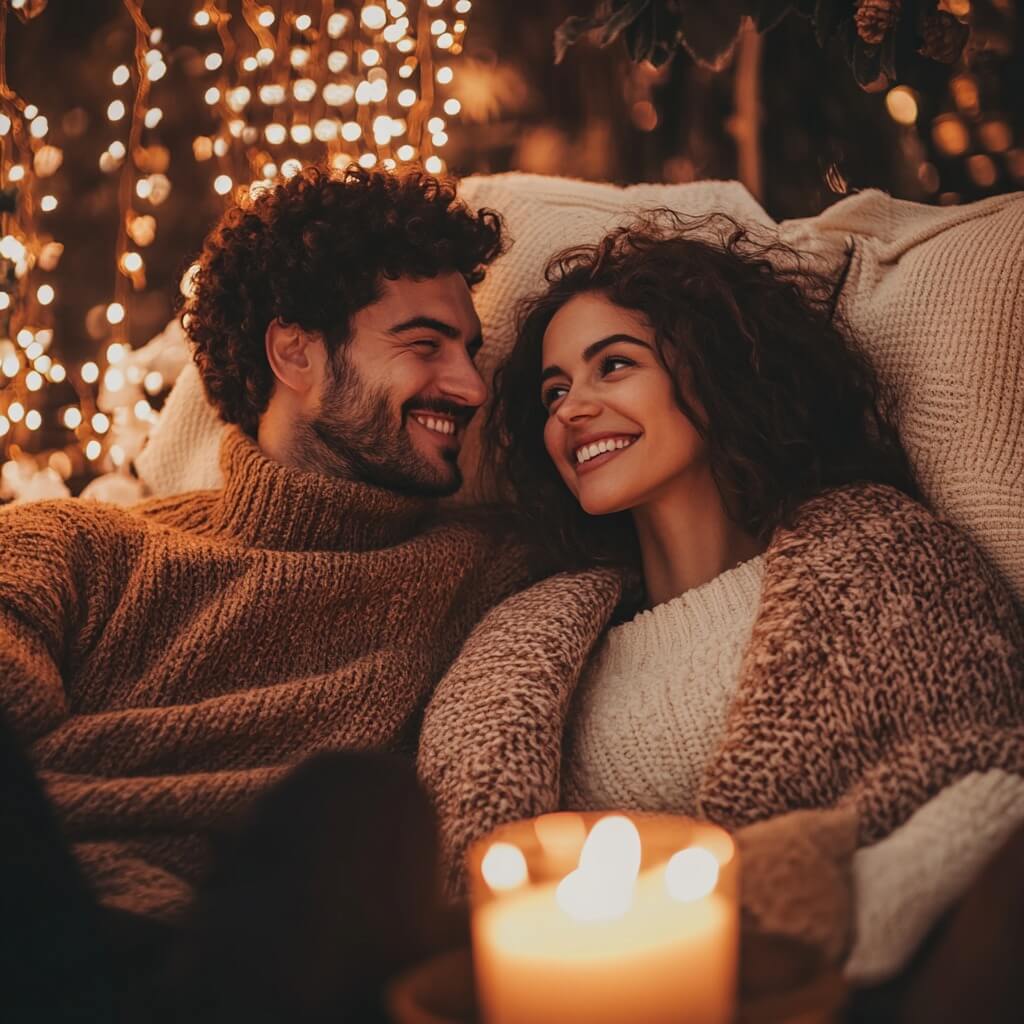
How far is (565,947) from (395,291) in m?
1.21

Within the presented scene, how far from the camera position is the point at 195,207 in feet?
9.73

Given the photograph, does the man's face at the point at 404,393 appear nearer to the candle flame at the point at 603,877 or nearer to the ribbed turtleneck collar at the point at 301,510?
the ribbed turtleneck collar at the point at 301,510

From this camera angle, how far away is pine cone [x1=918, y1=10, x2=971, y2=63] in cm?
147

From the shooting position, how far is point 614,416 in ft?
4.81

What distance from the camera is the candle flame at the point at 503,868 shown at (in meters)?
0.65

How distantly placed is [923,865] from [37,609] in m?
0.98

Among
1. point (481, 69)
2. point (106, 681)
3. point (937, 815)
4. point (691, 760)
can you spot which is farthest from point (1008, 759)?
point (481, 69)

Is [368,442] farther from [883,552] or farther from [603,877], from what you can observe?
[603,877]

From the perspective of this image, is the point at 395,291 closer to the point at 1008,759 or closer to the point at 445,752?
→ the point at 445,752

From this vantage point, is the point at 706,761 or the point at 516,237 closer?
the point at 706,761

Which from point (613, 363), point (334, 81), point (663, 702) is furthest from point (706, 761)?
point (334, 81)

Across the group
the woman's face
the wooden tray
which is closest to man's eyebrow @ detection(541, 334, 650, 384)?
the woman's face

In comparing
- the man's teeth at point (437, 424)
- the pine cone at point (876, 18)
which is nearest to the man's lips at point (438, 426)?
the man's teeth at point (437, 424)

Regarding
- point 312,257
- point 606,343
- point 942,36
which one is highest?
point 942,36
